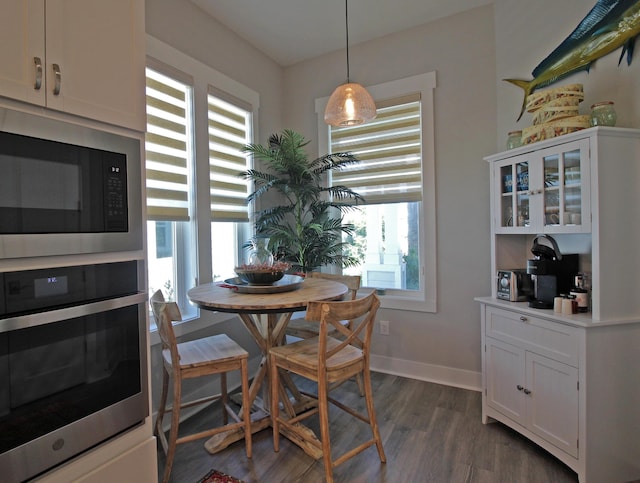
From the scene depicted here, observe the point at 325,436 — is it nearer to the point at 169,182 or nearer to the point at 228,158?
the point at 169,182

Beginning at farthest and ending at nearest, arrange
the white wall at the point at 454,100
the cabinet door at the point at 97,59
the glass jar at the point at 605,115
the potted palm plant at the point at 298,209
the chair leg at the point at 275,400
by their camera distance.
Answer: the potted palm plant at the point at 298,209, the white wall at the point at 454,100, the chair leg at the point at 275,400, the glass jar at the point at 605,115, the cabinet door at the point at 97,59

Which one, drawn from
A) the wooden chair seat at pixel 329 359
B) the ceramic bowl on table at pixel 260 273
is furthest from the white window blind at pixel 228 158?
the wooden chair seat at pixel 329 359

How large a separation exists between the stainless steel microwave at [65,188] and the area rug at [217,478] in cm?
130

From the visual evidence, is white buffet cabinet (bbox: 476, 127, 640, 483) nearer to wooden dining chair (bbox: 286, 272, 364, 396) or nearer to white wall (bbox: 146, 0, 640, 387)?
white wall (bbox: 146, 0, 640, 387)

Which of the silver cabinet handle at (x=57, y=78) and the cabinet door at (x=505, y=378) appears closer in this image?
the silver cabinet handle at (x=57, y=78)

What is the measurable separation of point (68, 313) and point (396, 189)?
2618 millimetres

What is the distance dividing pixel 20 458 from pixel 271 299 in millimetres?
1103

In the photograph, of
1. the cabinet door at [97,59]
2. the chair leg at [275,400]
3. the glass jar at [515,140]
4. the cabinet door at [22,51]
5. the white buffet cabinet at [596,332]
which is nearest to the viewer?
the cabinet door at [22,51]

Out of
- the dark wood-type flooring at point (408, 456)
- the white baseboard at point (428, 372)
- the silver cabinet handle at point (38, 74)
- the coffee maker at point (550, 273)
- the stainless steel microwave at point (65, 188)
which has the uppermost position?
the silver cabinet handle at point (38, 74)

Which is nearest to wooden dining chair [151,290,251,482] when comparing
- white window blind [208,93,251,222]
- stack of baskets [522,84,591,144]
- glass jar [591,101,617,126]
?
white window blind [208,93,251,222]

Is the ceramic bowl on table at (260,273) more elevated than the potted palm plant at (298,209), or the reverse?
the potted palm plant at (298,209)

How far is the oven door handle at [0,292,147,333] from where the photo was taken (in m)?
0.93

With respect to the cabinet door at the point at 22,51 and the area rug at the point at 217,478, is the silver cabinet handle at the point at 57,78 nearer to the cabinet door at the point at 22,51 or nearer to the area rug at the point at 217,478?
the cabinet door at the point at 22,51

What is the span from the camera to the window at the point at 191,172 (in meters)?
2.32
